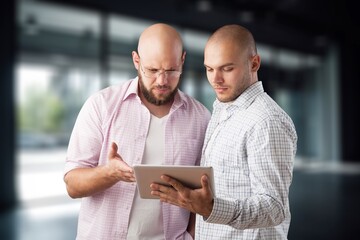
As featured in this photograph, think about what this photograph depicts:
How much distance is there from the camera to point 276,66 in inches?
464

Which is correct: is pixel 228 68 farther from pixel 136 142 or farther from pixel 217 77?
pixel 136 142

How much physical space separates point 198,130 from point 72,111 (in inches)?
220

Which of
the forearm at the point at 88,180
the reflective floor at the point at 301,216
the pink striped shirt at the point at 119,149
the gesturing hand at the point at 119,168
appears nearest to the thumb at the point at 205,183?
the gesturing hand at the point at 119,168

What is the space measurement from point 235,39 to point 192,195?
1.80ft

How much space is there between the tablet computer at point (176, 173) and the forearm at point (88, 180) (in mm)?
200

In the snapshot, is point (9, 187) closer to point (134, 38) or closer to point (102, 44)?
point (102, 44)

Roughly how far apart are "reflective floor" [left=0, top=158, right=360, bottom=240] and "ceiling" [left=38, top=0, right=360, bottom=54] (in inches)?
124

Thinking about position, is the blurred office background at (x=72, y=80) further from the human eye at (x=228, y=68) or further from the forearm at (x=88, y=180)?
the human eye at (x=228, y=68)

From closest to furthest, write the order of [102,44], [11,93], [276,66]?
[11,93]
[102,44]
[276,66]

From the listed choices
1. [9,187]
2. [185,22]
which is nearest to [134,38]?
[185,22]

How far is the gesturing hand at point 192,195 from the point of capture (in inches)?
51.6

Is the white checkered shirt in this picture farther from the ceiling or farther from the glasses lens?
the ceiling

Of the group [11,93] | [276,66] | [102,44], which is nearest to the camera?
[11,93]

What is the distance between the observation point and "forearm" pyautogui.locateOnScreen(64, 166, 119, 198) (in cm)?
158
